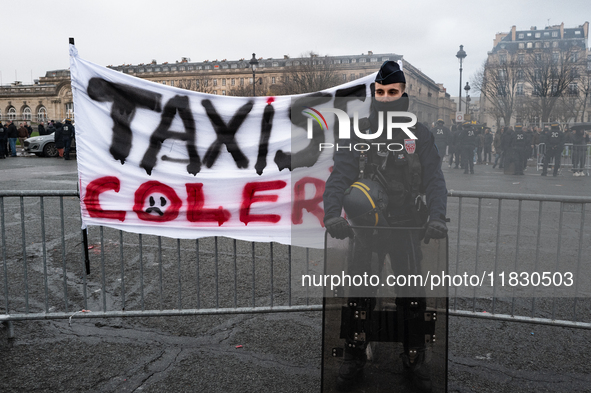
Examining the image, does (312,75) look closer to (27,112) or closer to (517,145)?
(517,145)

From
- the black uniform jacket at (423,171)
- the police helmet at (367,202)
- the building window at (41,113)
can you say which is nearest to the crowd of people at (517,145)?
the black uniform jacket at (423,171)

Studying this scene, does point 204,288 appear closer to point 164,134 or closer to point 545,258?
point 164,134

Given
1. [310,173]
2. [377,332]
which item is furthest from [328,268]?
[310,173]

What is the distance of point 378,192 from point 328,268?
20.0 inches

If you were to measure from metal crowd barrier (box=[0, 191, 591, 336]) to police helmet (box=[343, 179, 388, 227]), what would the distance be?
1050mm

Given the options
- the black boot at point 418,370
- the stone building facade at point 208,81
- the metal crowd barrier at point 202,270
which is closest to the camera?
the black boot at point 418,370

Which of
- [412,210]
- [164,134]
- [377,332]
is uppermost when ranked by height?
[164,134]

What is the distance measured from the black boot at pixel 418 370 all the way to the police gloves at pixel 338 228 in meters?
0.76

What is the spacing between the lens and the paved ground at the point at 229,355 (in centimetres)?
309

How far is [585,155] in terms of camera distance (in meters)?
19.6

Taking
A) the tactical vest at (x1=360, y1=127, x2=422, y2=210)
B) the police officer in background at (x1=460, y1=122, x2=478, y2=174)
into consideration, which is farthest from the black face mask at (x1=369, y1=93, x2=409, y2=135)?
the police officer in background at (x1=460, y1=122, x2=478, y2=174)

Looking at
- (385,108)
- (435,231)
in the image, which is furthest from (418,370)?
(385,108)

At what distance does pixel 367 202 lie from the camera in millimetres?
2785

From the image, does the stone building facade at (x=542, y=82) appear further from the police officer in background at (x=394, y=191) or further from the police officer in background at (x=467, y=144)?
the police officer in background at (x=394, y=191)
